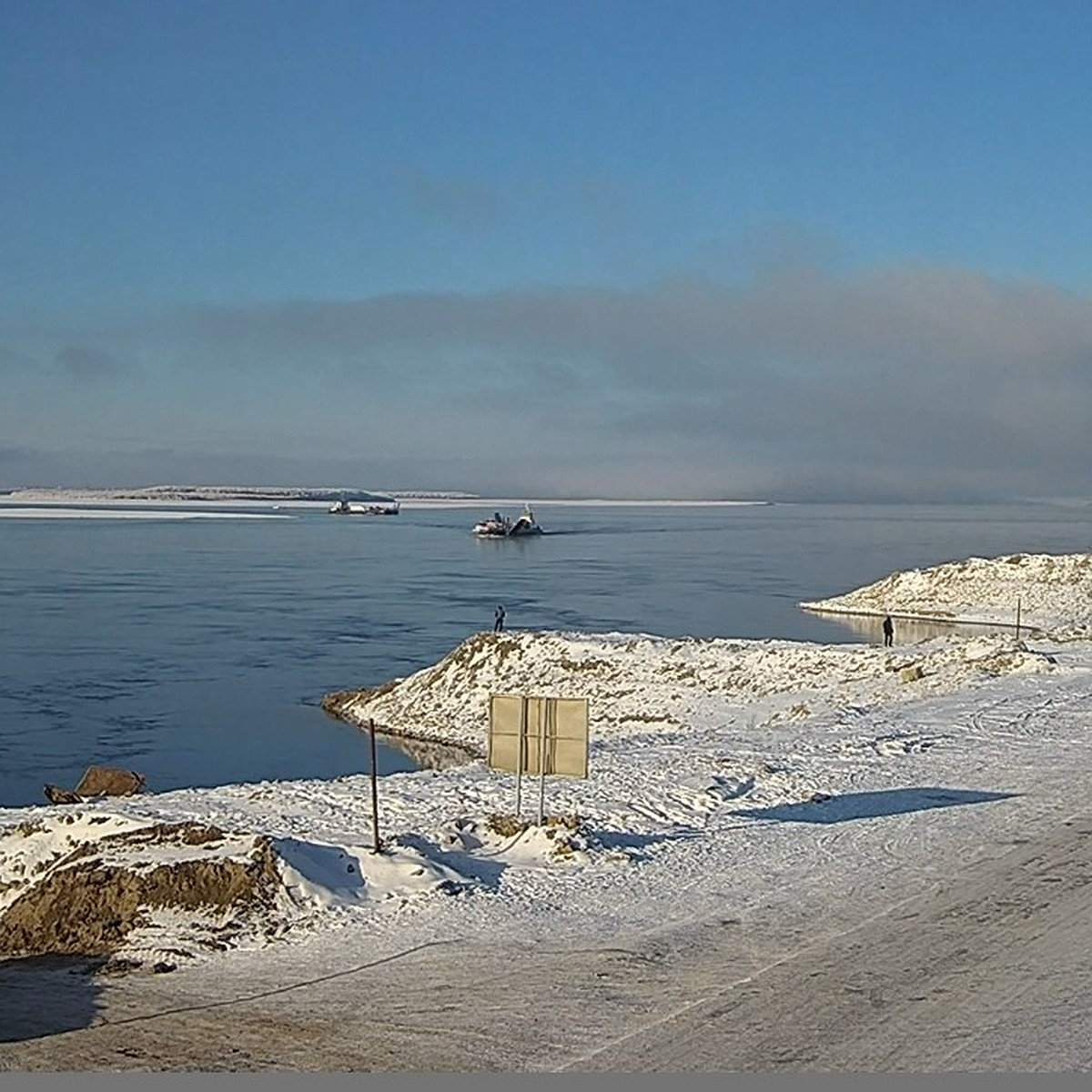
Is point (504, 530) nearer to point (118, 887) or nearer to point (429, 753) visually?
point (429, 753)

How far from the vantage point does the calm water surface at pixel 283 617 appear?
92.7 ft

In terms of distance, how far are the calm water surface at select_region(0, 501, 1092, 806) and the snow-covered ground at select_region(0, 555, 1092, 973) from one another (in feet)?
31.8

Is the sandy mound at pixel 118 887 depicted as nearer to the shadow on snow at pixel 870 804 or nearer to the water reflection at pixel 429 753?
the shadow on snow at pixel 870 804

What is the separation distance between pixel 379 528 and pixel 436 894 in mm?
144741

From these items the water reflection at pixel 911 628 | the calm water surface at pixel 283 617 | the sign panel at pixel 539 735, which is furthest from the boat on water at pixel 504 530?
the sign panel at pixel 539 735

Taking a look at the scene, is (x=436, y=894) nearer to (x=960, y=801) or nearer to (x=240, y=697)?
(x=960, y=801)

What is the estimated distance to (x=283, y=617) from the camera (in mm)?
51250

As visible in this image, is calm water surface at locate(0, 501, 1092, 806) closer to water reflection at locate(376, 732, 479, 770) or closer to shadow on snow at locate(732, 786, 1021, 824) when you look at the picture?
water reflection at locate(376, 732, 479, 770)

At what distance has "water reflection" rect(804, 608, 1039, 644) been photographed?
160 ft

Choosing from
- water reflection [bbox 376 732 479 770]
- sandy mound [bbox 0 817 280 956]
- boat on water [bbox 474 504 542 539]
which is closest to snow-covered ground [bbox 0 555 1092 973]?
sandy mound [bbox 0 817 280 956]

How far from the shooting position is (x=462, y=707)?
32.4 m

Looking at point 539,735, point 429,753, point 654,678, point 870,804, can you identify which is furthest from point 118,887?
point 654,678

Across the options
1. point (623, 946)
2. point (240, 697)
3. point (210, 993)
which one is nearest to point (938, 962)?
point (623, 946)

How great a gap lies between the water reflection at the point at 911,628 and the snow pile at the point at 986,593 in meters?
1.02
